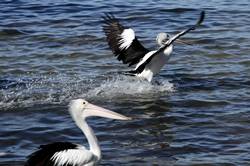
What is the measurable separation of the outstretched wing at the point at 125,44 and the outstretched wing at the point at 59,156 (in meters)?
4.10

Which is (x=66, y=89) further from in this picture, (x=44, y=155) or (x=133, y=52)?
(x=44, y=155)

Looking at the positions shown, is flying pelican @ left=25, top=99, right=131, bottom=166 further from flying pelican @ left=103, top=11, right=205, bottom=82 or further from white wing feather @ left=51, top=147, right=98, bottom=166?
flying pelican @ left=103, top=11, right=205, bottom=82

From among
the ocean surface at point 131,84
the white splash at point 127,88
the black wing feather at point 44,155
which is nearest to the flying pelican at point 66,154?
the black wing feather at point 44,155

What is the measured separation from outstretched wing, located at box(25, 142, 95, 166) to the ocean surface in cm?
96

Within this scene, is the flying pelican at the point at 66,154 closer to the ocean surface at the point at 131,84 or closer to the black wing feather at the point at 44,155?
the black wing feather at the point at 44,155

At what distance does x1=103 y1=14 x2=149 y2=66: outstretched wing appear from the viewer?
992 centimetres

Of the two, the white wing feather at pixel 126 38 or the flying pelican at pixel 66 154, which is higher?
the white wing feather at pixel 126 38

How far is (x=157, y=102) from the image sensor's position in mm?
9289

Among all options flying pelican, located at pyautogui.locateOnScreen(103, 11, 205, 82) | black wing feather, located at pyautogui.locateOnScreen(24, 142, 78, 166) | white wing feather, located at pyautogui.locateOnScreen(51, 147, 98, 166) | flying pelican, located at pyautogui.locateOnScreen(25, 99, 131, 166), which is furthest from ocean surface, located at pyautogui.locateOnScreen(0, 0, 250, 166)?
black wing feather, located at pyautogui.locateOnScreen(24, 142, 78, 166)

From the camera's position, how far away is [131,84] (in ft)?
33.3

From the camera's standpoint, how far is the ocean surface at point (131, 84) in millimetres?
7430

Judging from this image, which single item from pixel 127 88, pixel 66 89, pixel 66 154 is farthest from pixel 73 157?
pixel 127 88

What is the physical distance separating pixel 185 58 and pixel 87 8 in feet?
14.4

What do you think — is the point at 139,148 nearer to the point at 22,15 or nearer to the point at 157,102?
the point at 157,102
